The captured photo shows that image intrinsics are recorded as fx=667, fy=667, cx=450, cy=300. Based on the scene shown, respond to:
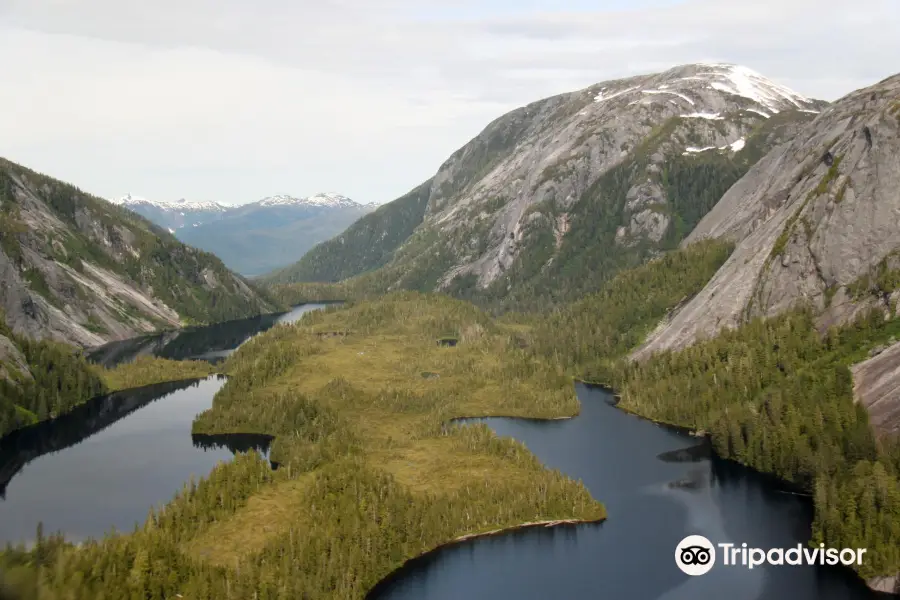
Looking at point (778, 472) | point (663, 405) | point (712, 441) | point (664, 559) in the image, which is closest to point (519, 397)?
point (663, 405)

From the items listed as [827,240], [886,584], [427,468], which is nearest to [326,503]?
[427,468]

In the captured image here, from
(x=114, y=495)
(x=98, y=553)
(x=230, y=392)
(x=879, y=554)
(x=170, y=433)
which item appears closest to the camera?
(x=98, y=553)

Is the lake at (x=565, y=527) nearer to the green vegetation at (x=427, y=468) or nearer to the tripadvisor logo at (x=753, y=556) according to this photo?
the tripadvisor logo at (x=753, y=556)

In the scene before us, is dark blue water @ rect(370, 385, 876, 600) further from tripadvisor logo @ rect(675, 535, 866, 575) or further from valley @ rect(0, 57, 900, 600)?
tripadvisor logo @ rect(675, 535, 866, 575)

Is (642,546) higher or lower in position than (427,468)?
lower

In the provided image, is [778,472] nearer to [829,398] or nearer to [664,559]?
[829,398]

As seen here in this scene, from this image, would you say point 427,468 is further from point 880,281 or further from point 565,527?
point 880,281
